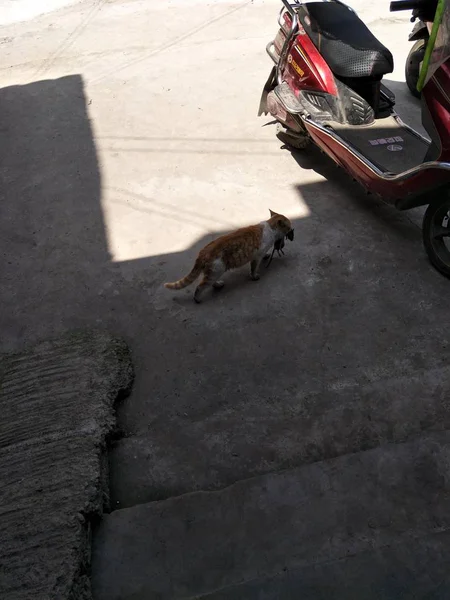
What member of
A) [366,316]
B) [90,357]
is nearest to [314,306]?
[366,316]

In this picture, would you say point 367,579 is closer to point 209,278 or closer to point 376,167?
point 209,278

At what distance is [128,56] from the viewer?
28.5ft

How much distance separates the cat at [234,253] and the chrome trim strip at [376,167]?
2.83 feet

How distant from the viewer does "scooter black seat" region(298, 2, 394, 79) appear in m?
5.28

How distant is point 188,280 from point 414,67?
438cm

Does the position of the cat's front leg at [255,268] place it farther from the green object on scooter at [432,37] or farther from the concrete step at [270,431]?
the green object on scooter at [432,37]

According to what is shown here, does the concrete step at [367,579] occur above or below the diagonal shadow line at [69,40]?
above

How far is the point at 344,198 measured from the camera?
5496 millimetres

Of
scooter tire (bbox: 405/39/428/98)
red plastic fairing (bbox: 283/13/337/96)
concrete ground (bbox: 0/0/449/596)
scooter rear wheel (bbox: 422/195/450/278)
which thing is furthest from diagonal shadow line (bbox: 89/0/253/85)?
scooter rear wheel (bbox: 422/195/450/278)

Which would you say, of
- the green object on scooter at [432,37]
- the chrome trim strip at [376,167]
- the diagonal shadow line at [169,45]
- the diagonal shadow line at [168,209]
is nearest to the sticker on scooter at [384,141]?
the chrome trim strip at [376,167]

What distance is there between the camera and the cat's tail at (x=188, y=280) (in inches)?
168

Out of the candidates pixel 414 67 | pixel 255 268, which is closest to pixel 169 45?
pixel 414 67

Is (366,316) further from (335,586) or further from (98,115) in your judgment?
(98,115)

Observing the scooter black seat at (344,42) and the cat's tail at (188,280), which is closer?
the cat's tail at (188,280)
